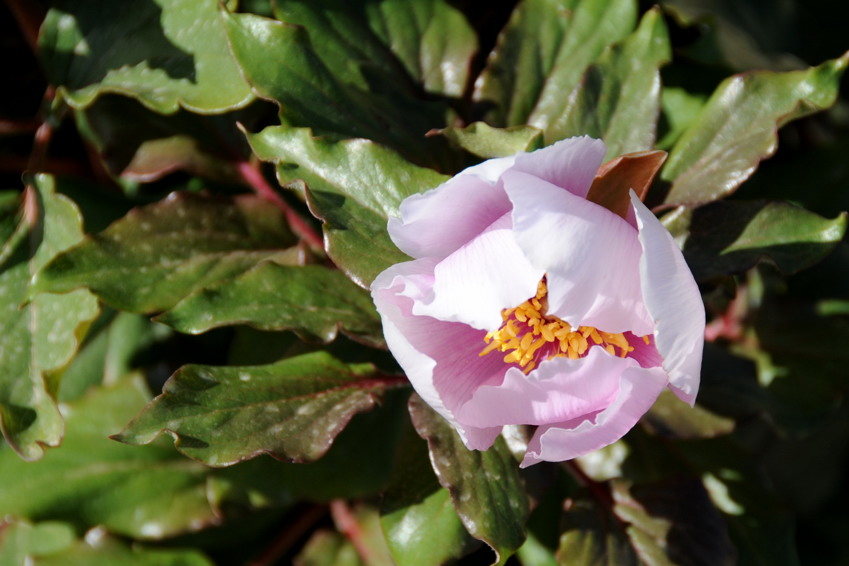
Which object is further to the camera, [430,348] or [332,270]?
[332,270]

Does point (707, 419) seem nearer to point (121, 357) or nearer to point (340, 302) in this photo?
point (340, 302)

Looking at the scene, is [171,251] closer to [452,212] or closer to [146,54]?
[146,54]

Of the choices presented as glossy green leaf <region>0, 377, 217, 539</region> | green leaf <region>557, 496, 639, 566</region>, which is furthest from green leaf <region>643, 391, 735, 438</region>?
glossy green leaf <region>0, 377, 217, 539</region>

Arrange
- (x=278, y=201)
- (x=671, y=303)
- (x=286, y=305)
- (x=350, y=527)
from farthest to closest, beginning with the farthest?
1. (x=350, y=527)
2. (x=278, y=201)
3. (x=286, y=305)
4. (x=671, y=303)

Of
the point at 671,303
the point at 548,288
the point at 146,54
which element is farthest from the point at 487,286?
the point at 146,54

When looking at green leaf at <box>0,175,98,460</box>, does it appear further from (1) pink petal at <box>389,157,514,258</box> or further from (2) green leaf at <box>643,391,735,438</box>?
(2) green leaf at <box>643,391,735,438</box>

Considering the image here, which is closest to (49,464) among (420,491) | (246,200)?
(246,200)

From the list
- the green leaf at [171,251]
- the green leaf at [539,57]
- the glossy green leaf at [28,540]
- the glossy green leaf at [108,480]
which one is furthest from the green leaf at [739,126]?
the glossy green leaf at [28,540]
